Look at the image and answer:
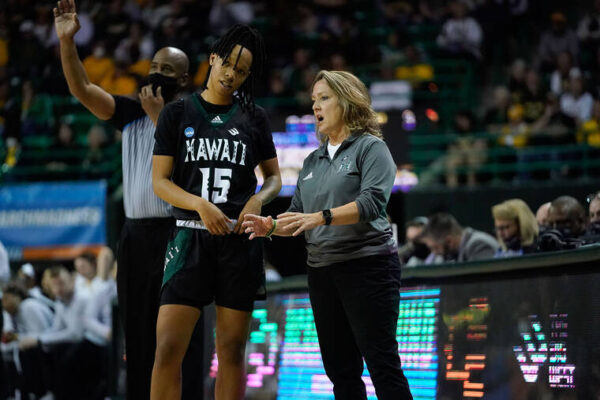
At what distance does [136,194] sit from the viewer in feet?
15.8

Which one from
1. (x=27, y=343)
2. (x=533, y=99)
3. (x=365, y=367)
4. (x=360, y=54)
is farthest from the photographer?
(x=360, y=54)

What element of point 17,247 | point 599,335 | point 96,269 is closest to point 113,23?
point 17,247

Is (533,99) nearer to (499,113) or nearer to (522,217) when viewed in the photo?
(499,113)

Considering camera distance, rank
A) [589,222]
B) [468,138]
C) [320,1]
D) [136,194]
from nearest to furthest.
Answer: [136,194]
[589,222]
[468,138]
[320,1]

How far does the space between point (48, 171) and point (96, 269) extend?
3.18 meters

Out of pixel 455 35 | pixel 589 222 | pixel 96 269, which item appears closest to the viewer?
pixel 589 222

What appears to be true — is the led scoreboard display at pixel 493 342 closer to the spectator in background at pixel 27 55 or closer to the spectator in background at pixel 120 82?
the spectator in background at pixel 120 82

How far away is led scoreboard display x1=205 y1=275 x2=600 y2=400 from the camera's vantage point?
459 centimetres

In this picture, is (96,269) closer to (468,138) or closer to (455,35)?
(468,138)

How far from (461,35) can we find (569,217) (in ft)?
31.8

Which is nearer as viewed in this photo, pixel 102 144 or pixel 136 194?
pixel 136 194

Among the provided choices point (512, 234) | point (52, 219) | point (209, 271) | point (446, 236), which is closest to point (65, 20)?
point (209, 271)

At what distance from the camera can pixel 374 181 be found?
402cm

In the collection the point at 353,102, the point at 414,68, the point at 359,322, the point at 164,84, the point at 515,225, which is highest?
the point at 414,68
